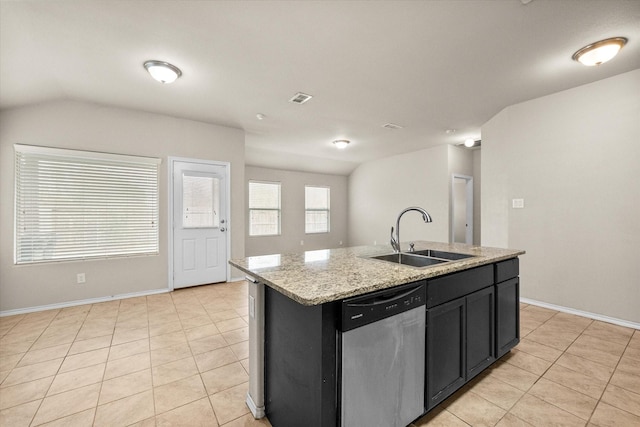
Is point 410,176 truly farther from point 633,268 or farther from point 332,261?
point 332,261

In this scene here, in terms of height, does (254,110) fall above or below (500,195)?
above

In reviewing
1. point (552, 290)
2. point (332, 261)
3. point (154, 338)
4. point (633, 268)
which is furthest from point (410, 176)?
point (154, 338)

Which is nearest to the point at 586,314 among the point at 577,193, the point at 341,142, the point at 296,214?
the point at 577,193

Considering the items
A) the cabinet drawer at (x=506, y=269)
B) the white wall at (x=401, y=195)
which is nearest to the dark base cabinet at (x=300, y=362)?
the cabinet drawer at (x=506, y=269)

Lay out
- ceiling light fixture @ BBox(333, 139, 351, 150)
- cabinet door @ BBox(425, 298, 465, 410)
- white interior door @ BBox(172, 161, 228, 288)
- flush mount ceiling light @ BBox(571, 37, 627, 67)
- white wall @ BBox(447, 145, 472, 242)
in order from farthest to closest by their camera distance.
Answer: white wall @ BBox(447, 145, 472, 242) → ceiling light fixture @ BBox(333, 139, 351, 150) → white interior door @ BBox(172, 161, 228, 288) → flush mount ceiling light @ BBox(571, 37, 627, 67) → cabinet door @ BBox(425, 298, 465, 410)

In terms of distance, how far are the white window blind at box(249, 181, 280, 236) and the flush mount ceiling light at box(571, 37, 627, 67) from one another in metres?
6.06

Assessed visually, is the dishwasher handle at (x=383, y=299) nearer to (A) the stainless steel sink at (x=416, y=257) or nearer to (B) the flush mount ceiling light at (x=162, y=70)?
(A) the stainless steel sink at (x=416, y=257)

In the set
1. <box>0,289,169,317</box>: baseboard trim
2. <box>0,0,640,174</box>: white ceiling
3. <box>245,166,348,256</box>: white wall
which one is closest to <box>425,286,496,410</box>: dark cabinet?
<box>0,0,640,174</box>: white ceiling

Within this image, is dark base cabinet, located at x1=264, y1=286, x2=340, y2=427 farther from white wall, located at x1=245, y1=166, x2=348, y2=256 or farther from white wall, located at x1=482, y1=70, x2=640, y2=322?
white wall, located at x1=245, y1=166, x2=348, y2=256

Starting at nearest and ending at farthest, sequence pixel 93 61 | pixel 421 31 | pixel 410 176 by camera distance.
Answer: pixel 421 31 < pixel 93 61 < pixel 410 176

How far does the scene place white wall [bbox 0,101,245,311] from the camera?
3.22 meters

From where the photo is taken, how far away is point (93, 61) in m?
2.61

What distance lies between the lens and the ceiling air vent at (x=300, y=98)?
11.0 ft

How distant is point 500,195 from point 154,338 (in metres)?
4.66
